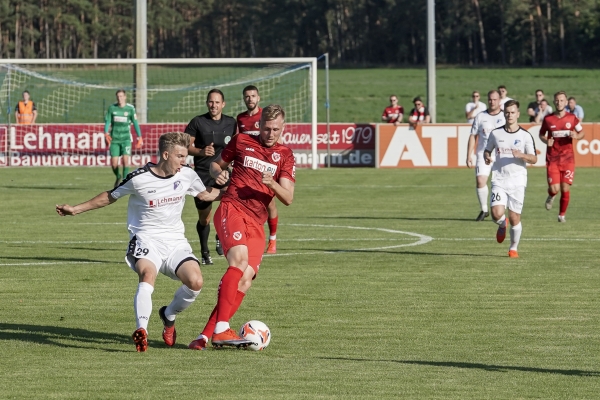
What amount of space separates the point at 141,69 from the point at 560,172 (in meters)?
19.6

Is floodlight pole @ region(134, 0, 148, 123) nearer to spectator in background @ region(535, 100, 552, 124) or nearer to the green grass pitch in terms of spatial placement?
spectator in background @ region(535, 100, 552, 124)

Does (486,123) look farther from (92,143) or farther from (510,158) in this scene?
(92,143)

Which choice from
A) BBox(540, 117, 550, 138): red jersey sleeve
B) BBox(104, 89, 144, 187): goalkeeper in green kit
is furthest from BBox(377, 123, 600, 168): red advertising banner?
BBox(540, 117, 550, 138): red jersey sleeve

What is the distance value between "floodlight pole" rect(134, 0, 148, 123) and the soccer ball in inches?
1128

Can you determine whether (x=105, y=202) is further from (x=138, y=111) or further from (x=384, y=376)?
(x=138, y=111)

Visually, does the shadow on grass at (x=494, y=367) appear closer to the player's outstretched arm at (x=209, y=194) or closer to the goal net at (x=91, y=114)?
the player's outstretched arm at (x=209, y=194)

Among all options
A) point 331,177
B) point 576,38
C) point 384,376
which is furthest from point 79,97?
point 576,38

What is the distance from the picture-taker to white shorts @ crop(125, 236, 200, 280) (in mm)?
9203

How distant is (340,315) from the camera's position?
35.5ft

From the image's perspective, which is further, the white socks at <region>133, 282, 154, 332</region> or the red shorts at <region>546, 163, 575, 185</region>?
the red shorts at <region>546, 163, 575, 185</region>

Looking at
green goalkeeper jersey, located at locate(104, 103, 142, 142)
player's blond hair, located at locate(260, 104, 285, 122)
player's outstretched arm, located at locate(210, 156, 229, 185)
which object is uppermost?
green goalkeeper jersey, located at locate(104, 103, 142, 142)

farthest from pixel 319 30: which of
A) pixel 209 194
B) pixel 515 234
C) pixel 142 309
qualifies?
pixel 142 309

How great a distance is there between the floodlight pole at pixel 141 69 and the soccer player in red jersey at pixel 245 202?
91.3ft

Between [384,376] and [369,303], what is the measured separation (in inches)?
142
